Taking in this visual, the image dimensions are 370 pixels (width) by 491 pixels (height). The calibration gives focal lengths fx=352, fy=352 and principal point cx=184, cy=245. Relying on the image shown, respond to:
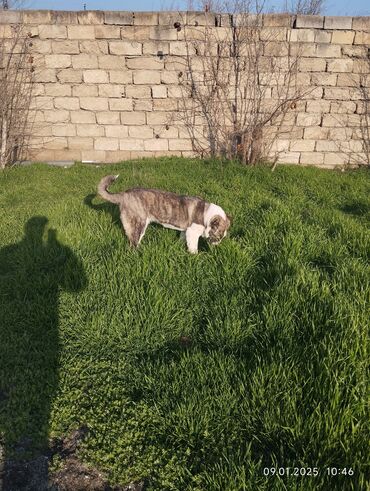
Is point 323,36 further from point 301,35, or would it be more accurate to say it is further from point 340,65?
point 340,65

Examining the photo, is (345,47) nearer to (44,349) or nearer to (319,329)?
(319,329)

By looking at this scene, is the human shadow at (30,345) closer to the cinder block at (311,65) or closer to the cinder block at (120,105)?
the cinder block at (120,105)

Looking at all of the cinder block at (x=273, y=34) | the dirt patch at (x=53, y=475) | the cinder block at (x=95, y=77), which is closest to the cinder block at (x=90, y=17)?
the cinder block at (x=95, y=77)

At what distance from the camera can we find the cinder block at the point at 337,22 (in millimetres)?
7312

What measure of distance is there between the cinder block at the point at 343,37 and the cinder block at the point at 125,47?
4.11 metres

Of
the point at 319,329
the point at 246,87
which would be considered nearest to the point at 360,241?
the point at 319,329

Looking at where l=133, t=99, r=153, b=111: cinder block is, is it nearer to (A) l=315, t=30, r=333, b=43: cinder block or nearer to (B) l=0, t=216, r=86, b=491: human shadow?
(A) l=315, t=30, r=333, b=43: cinder block

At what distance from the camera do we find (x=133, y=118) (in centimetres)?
802

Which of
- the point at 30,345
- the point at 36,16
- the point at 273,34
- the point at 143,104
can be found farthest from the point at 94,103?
the point at 30,345

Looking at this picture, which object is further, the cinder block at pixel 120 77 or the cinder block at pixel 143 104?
the cinder block at pixel 143 104

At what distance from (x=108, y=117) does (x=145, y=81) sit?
45.0 inches

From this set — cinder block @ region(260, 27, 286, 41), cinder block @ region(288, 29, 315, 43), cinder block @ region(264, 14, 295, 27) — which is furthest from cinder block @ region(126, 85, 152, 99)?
cinder block @ region(288, 29, 315, 43)

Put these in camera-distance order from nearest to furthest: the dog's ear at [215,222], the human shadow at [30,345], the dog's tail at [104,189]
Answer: the human shadow at [30,345]
the dog's ear at [215,222]
the dog's tail at [104,189]

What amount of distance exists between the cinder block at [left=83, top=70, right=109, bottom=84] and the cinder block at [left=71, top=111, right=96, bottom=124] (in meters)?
0.66
